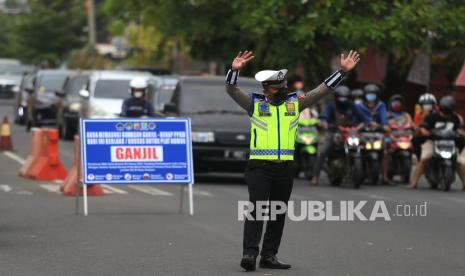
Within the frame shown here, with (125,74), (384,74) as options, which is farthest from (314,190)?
(384,74)

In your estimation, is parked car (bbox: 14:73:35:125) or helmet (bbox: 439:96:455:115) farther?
parked car (bbox: 14:73:35:125)

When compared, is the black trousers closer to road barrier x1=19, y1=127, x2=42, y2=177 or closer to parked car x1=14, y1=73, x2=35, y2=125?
road barrier x1=19, y1=127, x2=42, y2=177

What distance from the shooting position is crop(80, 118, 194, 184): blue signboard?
16594 mm

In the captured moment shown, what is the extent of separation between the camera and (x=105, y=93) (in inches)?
1323

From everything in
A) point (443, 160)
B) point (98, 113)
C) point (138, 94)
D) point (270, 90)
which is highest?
point (270, 90)

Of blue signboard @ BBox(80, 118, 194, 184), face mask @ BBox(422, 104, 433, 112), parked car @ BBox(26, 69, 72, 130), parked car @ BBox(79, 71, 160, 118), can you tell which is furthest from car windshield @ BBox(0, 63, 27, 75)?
blue signboard @ BBox(80, 118, 194, 184)

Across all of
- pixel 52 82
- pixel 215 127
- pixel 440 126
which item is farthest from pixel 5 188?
pixel 52 82

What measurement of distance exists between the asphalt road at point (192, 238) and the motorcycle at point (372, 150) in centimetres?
222

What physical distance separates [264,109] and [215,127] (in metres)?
11.6

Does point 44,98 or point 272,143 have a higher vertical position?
point 272,143

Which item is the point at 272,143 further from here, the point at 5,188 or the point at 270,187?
the point at 5,188

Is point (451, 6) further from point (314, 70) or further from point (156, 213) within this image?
point (156, 213)

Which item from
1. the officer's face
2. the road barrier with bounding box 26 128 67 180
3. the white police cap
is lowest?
the road barrier with bounding box 26 128 67 180

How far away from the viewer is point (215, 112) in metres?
23.7
